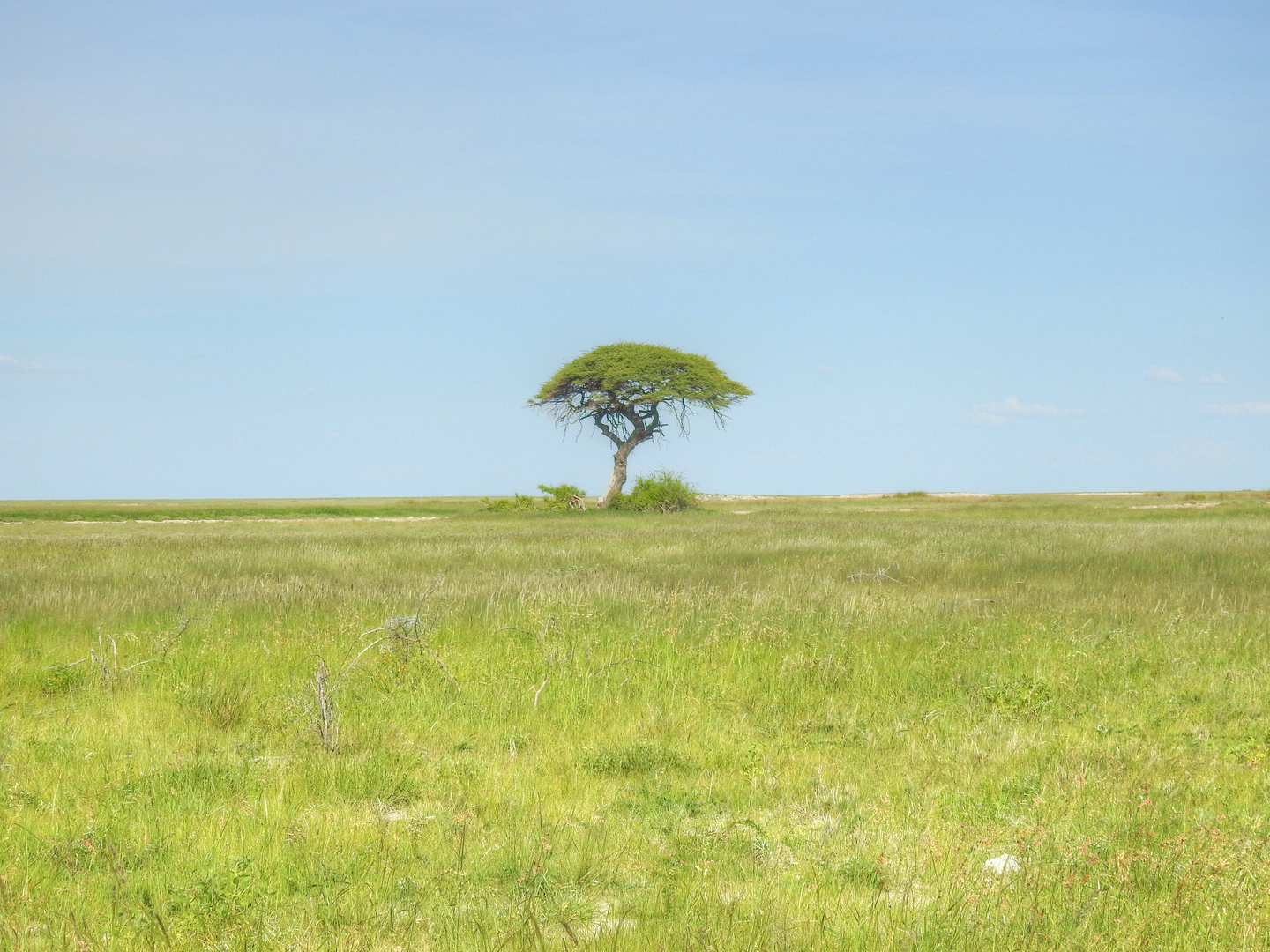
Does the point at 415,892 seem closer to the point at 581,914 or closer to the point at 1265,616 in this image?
the point at 581,914

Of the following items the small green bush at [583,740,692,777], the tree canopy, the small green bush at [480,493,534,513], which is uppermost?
the tree canopy

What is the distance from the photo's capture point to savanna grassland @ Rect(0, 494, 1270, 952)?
13.9 feet

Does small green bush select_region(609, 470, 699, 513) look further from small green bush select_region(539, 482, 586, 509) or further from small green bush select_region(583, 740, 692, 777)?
small green bush select_region(583, 740, 692, 777)

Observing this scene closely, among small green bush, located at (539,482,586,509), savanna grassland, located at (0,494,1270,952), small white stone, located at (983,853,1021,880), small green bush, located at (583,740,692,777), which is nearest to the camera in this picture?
savanna grassland, located at (0,494,1270,952)

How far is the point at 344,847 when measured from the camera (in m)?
5.06

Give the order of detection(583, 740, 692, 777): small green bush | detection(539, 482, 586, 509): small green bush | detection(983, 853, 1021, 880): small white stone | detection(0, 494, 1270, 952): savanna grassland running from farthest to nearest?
detection(539, 482, 586, 509): small green bush, detection(583, 740, 692, 777): small green bush, detection(983, 853, 1021, 880): small white stone, detection(0, 494, 1270, 952): savanna grassland

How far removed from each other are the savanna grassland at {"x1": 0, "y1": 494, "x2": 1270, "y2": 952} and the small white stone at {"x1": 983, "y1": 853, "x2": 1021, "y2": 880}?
0.05 m

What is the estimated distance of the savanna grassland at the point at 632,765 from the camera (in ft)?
13.9

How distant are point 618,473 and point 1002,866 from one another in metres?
47.6

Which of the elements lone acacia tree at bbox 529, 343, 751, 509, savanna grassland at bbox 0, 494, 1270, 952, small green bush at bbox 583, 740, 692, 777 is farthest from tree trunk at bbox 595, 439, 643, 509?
small green bush at bbox 583, 740, 692, 777

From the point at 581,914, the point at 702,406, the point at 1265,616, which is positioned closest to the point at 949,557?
the point at 1265,616

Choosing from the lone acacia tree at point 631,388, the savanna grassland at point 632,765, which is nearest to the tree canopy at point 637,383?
the lone acacia tree at point 631,388

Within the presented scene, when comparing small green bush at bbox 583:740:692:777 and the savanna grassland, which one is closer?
the savanna grassland

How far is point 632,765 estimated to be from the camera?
6738 mm
